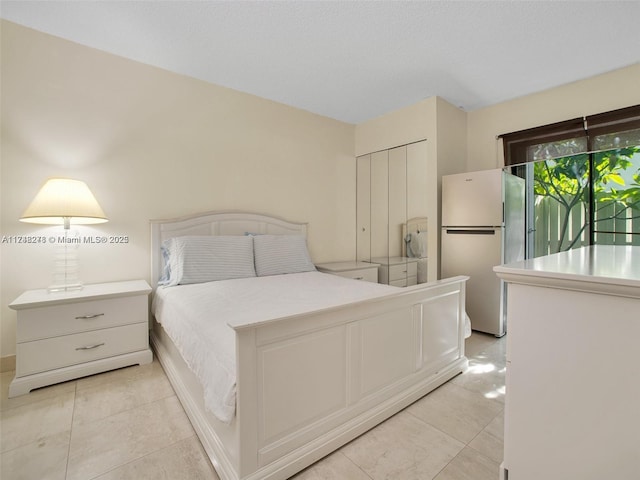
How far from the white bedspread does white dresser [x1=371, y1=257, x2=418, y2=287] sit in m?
1.15

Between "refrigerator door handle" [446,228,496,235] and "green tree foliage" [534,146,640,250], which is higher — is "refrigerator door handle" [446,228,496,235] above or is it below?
below

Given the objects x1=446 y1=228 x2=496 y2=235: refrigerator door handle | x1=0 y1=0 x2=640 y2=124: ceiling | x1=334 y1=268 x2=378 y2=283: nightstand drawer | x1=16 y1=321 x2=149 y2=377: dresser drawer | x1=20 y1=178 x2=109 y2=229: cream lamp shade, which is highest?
x1=0 y1=0 x2=640 y2=124: ceiling

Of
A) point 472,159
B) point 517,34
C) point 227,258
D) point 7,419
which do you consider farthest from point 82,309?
point 472,159

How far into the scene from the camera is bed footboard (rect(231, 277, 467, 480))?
114 centimetres

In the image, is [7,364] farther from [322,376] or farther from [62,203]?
[322,376]

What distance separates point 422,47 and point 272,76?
1.35 m

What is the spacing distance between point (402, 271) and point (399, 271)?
0.04 m

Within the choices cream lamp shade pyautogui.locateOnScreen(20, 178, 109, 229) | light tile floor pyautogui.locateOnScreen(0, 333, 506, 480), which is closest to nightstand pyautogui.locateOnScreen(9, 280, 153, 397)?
light tile floor pyautogui.locateOnScreen(0, 333, 506, 480)

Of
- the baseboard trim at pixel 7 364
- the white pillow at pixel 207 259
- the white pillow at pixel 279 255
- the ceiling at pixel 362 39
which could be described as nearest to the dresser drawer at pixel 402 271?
the white pillow at pixel 279 255

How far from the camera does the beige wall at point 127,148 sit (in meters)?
2.15

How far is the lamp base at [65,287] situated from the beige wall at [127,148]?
0.61 ft

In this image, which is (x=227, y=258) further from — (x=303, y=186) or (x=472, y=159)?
(x=472, y=159)

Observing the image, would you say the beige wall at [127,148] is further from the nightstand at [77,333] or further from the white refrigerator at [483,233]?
the white refrigerator at [483,233]

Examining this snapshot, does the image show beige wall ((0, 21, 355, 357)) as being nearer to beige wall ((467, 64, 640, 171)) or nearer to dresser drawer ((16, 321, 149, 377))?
dresser drawer ((16, 321, 149, 377))
